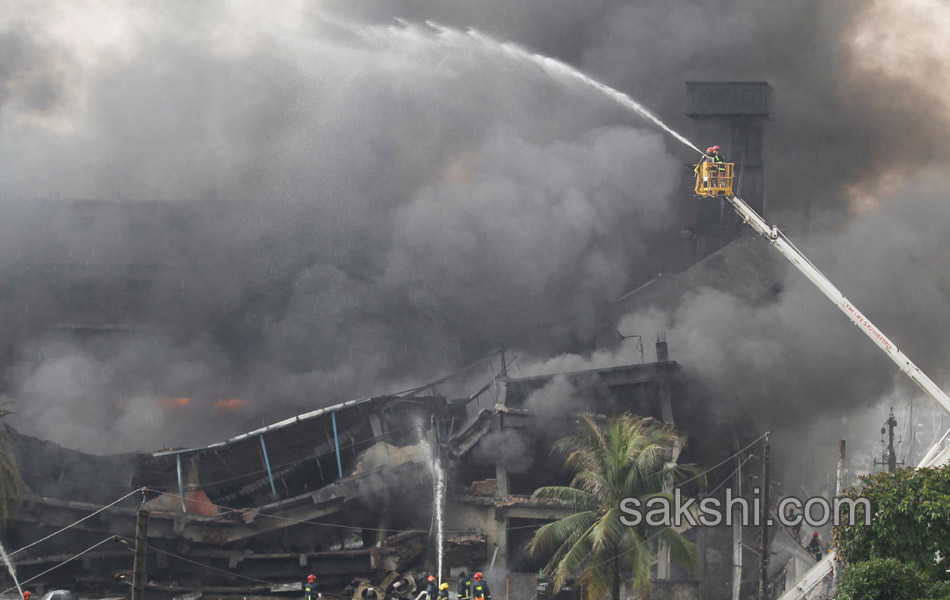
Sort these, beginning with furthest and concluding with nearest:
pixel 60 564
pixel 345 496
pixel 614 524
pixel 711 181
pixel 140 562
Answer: pixel 711 181
pixel 345 496
pixel 60 564
pixel 614 524
pixel 140 562

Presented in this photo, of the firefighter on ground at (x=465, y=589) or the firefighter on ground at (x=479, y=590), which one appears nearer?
the firefighter on ground at (x=479, y=590)

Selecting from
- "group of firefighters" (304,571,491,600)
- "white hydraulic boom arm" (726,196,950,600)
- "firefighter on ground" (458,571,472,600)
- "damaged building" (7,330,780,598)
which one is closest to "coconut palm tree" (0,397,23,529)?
"damaged building" (7,330,780,598)

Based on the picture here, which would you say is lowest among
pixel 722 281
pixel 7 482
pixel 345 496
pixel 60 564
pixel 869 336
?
pixel 60 564

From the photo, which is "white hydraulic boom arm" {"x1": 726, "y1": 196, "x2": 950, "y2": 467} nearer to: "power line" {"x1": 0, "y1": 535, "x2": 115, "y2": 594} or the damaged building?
the damaged building

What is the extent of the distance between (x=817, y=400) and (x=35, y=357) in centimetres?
2716

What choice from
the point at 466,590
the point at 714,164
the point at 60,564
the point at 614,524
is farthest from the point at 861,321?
the point at 60,564

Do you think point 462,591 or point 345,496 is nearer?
point 462,591

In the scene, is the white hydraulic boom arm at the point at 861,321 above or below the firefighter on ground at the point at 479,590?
above

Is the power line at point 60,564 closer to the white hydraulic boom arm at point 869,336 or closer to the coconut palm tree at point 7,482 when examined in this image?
the coconut palm tree at point 7,482

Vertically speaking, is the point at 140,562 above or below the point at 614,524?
below

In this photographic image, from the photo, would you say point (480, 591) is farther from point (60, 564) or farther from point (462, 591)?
point (60, 564)

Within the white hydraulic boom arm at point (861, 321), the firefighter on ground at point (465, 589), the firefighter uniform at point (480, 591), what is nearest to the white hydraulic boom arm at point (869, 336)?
the white hydraulic boom arm at point (861, 321)

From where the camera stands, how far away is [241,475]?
94.7 feet

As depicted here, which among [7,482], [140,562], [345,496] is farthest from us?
[345,496]
